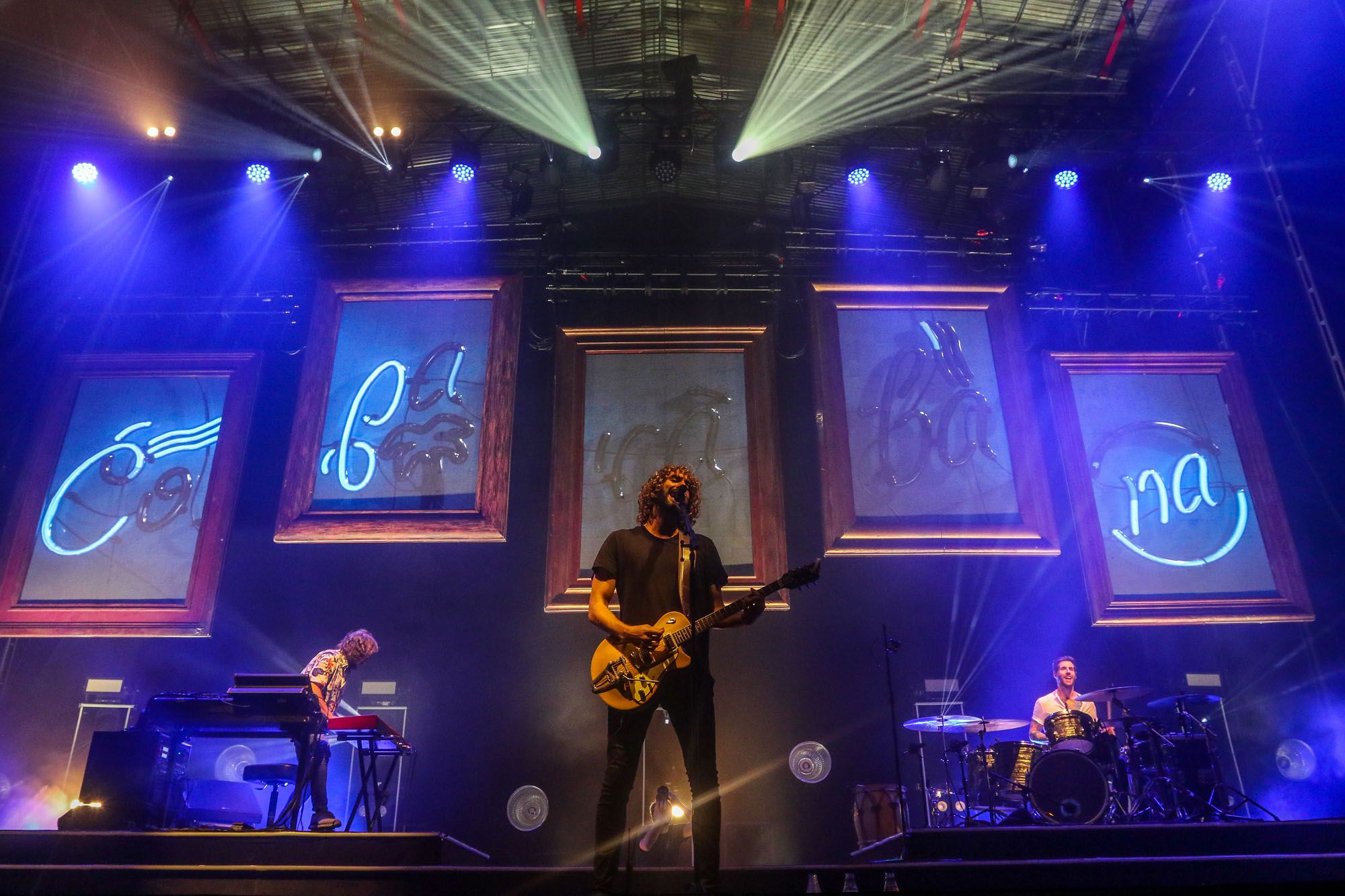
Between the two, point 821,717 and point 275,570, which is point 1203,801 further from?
point 275,570

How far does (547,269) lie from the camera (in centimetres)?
905

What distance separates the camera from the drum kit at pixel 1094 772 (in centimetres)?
606

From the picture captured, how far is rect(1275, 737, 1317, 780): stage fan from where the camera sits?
7.39m

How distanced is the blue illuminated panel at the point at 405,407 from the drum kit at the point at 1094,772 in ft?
15.2

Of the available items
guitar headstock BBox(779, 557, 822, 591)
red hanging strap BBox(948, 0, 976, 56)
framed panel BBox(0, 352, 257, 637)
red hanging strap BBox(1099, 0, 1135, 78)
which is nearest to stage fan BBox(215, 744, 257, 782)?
framed panel BBox(0, 352, 257, 637)

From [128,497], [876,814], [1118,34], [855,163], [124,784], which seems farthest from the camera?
[855,163]

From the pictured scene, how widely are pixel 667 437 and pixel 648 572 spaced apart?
4341mm

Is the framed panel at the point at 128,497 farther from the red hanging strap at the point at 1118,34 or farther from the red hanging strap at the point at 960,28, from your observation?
the red hanging strap at the point at 1118,34

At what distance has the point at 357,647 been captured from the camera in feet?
21.7

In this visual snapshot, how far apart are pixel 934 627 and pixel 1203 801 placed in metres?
2.31

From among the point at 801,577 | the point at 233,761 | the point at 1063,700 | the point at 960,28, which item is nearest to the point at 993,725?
the point at 1063,700

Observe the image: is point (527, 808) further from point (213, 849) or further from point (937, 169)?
point (937, 169)

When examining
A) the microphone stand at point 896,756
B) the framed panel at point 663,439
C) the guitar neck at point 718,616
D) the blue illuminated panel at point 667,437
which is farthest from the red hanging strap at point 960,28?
the guitar neck at point 718,616

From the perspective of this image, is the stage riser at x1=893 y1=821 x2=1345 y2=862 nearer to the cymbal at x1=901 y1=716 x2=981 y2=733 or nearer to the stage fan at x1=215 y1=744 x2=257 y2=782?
the cymbal at x1=901 y1=716 x2=981 y2=733
